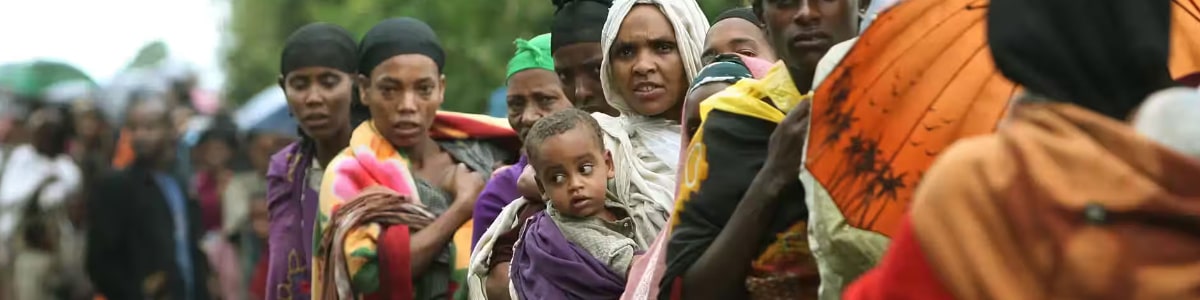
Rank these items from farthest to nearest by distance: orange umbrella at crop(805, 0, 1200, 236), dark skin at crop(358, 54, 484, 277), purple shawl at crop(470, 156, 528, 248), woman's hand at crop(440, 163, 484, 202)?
dark skin at crop(358, 54, 484, 277)
woman's hand at crop(440, 163, 484, 202)
purple shawl at crop(470, 156, 528, 248)
orange umbrella at crop(805, 0, 1200, 236)

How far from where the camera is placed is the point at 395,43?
842 cm

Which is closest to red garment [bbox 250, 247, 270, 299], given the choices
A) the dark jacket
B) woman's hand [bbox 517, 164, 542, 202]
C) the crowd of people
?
the crowd of people

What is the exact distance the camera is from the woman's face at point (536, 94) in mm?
7539

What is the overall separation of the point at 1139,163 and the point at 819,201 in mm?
1159

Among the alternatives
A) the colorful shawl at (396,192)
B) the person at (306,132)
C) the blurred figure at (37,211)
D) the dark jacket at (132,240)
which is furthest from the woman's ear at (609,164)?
the blurred figure at (37,211)

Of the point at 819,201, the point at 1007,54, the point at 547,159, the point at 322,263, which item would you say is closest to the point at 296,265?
the point at 322,263

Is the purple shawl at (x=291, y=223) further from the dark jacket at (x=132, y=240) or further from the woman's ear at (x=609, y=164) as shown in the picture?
the dark jacket at (x=132, y=240)

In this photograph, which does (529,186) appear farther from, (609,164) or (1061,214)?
(1061,214)

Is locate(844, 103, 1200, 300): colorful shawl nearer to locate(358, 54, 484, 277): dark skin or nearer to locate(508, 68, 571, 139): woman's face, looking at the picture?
locate(508, 68, 571, 139): woman's face

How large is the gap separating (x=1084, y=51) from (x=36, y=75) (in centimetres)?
1677

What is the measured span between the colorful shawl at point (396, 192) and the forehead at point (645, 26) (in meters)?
1.76

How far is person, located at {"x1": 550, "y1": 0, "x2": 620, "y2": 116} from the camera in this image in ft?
23.0

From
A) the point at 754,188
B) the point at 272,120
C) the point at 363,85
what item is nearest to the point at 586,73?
the point at 363,85

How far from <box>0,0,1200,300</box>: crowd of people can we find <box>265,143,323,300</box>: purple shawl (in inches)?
0.5
